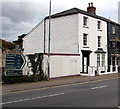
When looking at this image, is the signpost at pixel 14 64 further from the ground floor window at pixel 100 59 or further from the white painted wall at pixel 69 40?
the ground floor window at pixel 100 59

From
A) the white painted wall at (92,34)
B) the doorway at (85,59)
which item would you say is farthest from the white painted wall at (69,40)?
the doorway at (85,59)

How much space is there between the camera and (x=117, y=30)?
31.8 meters

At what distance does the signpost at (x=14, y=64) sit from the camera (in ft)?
51.9

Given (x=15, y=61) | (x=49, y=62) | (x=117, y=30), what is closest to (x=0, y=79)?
(x=15, y=61)

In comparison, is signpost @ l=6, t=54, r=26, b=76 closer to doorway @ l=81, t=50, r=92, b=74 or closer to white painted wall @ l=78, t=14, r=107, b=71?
white painted wall @ l=78, t=14, r=107, b=71

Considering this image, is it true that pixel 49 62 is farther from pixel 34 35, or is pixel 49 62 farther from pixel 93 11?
pixel 93 11

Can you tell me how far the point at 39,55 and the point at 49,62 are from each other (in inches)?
46.7

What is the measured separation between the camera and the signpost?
15.8m

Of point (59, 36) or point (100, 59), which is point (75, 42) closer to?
point (59, 36)

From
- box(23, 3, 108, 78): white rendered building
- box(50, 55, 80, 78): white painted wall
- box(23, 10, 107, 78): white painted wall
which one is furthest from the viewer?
box(23, 3, 108, 78): white rendered building

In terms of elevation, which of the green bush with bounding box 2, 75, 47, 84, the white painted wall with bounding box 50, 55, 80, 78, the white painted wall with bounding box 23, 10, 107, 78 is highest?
the white painted wall with bounding box 23, 10, 107, 78

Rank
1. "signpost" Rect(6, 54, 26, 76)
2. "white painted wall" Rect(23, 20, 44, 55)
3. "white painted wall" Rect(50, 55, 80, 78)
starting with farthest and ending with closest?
"white painted wall" Rect(23, 20, 44, 55) → "white painted wall" Rect(50, 55, 80, 78) → "signpost" Rect(6, 54, 26, 76)

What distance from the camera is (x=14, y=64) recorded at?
53.4 ft

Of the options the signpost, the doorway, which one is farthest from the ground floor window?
the signpost
